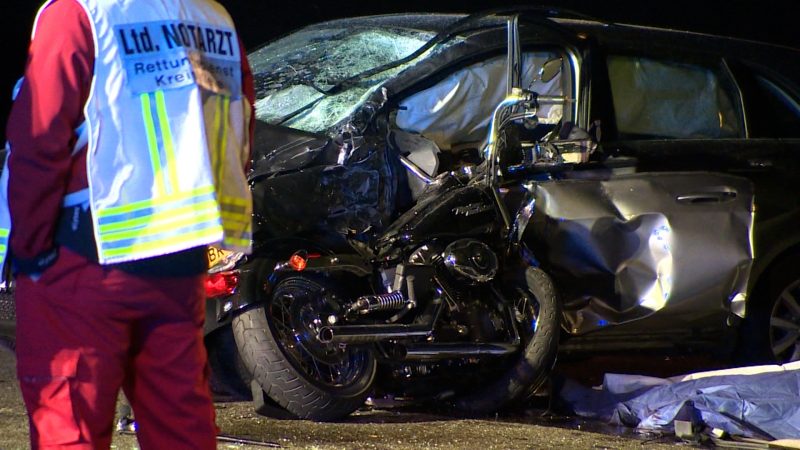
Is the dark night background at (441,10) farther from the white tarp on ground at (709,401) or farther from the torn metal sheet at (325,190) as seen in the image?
the white tarp on ground at (709,401)

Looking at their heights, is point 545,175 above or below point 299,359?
above

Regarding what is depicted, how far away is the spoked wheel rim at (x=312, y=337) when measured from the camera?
528 cm

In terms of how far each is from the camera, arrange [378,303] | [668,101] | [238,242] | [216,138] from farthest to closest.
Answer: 1. [668,101]
2. [378,303]
3. [238,242]
4. [216,138]

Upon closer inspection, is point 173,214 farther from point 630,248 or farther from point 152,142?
point 630,248

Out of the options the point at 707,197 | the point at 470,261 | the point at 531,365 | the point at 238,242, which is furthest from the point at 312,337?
the point at 707,197

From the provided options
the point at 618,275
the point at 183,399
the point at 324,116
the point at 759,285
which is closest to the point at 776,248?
the point at 759,285

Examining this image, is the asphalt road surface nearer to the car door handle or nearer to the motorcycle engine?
the motorcycle engine

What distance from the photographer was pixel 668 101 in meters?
6.76

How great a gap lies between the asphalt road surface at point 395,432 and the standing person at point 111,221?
6.04 ft

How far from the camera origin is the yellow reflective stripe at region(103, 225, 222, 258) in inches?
108

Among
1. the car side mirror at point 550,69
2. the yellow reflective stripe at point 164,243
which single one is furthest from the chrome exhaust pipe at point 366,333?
the yellow reflective stripe at point 164,243

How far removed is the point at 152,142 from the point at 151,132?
0.02 metres

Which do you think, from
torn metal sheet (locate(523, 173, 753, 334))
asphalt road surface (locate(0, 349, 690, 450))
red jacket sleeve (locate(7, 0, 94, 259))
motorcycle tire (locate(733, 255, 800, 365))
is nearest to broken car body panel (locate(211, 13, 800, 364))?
torn metal sheet (locate(523, 173, 753, 334))

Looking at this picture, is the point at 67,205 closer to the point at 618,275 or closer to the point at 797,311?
the point at 618,275
